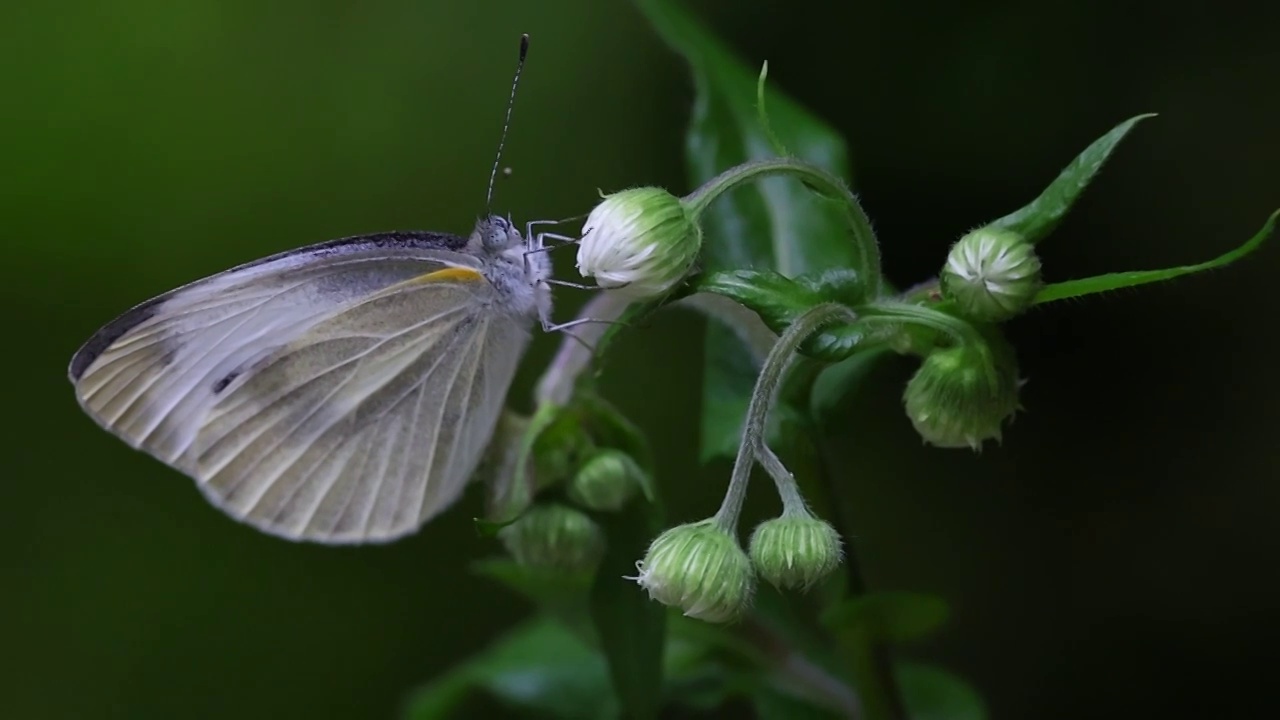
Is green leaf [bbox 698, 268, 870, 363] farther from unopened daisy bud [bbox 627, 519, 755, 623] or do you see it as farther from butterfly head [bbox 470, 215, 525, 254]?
butterfly head [bbox 470, 215, 525, 254]

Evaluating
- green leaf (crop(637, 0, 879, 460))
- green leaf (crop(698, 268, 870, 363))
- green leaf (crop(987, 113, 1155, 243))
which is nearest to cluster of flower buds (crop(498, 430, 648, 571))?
green leaf (crop(637, 0, 879, 460))

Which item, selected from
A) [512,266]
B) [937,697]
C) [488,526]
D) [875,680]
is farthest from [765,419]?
[937,697]

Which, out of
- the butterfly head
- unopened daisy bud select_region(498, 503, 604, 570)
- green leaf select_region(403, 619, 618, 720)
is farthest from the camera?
green leaf select_region(403, 619, 618, 720)

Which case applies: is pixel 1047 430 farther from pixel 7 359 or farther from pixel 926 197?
pixel 7 359

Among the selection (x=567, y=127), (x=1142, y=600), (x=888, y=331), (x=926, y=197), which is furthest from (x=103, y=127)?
(x=1142, y=600)

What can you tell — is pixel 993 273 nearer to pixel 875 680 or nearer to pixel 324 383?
pixel 875 680

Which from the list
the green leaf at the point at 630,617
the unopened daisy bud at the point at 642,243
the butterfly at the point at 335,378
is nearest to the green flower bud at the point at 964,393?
the unopened daisy bud at the point at 642,243
